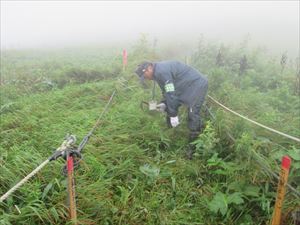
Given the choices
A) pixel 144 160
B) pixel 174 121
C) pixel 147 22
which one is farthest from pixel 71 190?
pixel 147 22

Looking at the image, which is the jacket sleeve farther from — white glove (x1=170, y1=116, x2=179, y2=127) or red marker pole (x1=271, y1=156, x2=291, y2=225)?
red marker pole (x1=271, y1=156, x2=291, y2=225)

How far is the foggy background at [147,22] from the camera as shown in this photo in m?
23.0

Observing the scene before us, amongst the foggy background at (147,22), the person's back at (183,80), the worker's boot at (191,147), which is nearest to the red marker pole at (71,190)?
the worker's boot at (191,147)

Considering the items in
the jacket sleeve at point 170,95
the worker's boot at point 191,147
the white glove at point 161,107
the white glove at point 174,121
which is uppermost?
the jacket sleeve at point 170,95

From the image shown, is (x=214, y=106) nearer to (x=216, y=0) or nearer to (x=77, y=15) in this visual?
(x=216, y=0)

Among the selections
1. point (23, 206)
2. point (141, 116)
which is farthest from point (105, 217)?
point (141, 116)

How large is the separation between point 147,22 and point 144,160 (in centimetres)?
3597

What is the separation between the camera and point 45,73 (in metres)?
10.6

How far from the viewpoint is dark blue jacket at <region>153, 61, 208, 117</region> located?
19.7 feet

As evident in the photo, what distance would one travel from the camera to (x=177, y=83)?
638 cm

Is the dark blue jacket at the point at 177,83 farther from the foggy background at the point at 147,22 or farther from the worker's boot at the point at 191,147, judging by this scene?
the foggy background at the point at 147,22

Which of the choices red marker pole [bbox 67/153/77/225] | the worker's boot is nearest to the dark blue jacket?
the worker's boot

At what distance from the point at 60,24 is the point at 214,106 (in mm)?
44730

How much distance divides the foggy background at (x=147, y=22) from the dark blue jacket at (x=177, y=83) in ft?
35.9
